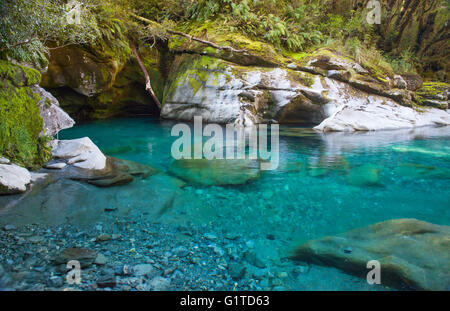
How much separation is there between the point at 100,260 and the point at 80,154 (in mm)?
3339

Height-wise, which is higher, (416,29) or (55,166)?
(416,29)

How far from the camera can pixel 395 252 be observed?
2.54 metres

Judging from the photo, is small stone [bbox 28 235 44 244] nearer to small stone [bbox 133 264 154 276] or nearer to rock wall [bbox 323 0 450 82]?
small stone [bbox 133 264 154 276]

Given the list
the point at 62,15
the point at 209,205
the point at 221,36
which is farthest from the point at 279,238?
the point at 221,36

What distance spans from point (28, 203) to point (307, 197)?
3911mm

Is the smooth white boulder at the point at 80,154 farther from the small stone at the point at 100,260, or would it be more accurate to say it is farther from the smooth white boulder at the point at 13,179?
the small stone at the point at 100,260

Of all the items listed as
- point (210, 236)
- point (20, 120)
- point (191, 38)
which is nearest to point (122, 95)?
point (191, 38)

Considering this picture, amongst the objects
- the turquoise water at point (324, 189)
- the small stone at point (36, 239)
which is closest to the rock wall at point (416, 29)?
the turquoise water at point (324, 189)

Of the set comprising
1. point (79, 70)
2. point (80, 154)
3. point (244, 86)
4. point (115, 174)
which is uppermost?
point (79, 70)

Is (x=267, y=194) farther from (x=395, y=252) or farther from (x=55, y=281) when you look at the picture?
(x=55, y=281)

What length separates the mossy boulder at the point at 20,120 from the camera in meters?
4.28

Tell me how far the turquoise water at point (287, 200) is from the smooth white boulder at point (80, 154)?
0.76 m

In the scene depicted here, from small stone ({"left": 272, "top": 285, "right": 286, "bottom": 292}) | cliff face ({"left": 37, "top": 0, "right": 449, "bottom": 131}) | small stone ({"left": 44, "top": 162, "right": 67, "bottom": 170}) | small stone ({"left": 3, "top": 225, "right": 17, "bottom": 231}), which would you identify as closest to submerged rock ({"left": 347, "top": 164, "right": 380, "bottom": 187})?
small stone ({"left": 272, "top": 285, "right": 286, "bottom": 292})
